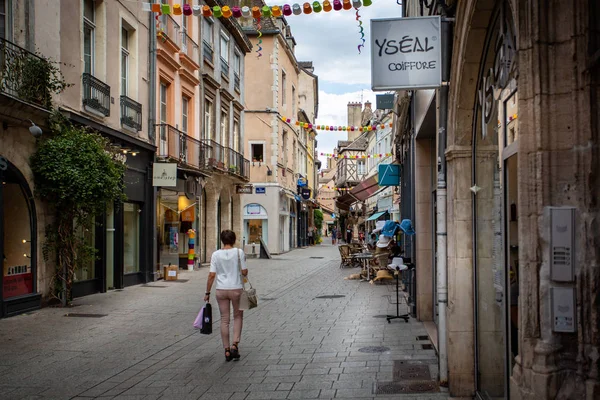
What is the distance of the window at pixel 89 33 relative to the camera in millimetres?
15344

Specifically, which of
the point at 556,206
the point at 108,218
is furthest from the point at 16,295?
the point at 556,206

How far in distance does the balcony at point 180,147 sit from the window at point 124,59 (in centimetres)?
230

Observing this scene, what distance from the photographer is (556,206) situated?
3.50 metres

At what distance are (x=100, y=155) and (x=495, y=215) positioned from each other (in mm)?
9480

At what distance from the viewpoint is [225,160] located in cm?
2830

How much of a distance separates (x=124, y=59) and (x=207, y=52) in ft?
27.4

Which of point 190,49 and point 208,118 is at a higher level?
point 190,49

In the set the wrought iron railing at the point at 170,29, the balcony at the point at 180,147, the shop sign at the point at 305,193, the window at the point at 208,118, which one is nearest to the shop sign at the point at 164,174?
the balcony at the point at 180,147

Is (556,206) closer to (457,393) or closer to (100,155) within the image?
(457,393)

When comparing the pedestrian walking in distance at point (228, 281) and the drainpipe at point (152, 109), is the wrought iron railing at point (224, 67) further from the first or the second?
the pedestrian walking in distance at point (228, 281)

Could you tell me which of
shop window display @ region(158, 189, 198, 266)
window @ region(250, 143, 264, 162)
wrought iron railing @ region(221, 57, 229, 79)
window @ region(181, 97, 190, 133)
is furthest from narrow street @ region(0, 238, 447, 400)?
window @ region(250, 143, 264, 162)

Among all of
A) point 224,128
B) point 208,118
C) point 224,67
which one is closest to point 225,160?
point 224,128

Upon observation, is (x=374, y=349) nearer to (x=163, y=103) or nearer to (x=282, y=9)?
(x=282, y=9)

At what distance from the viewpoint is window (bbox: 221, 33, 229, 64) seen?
2875cm
